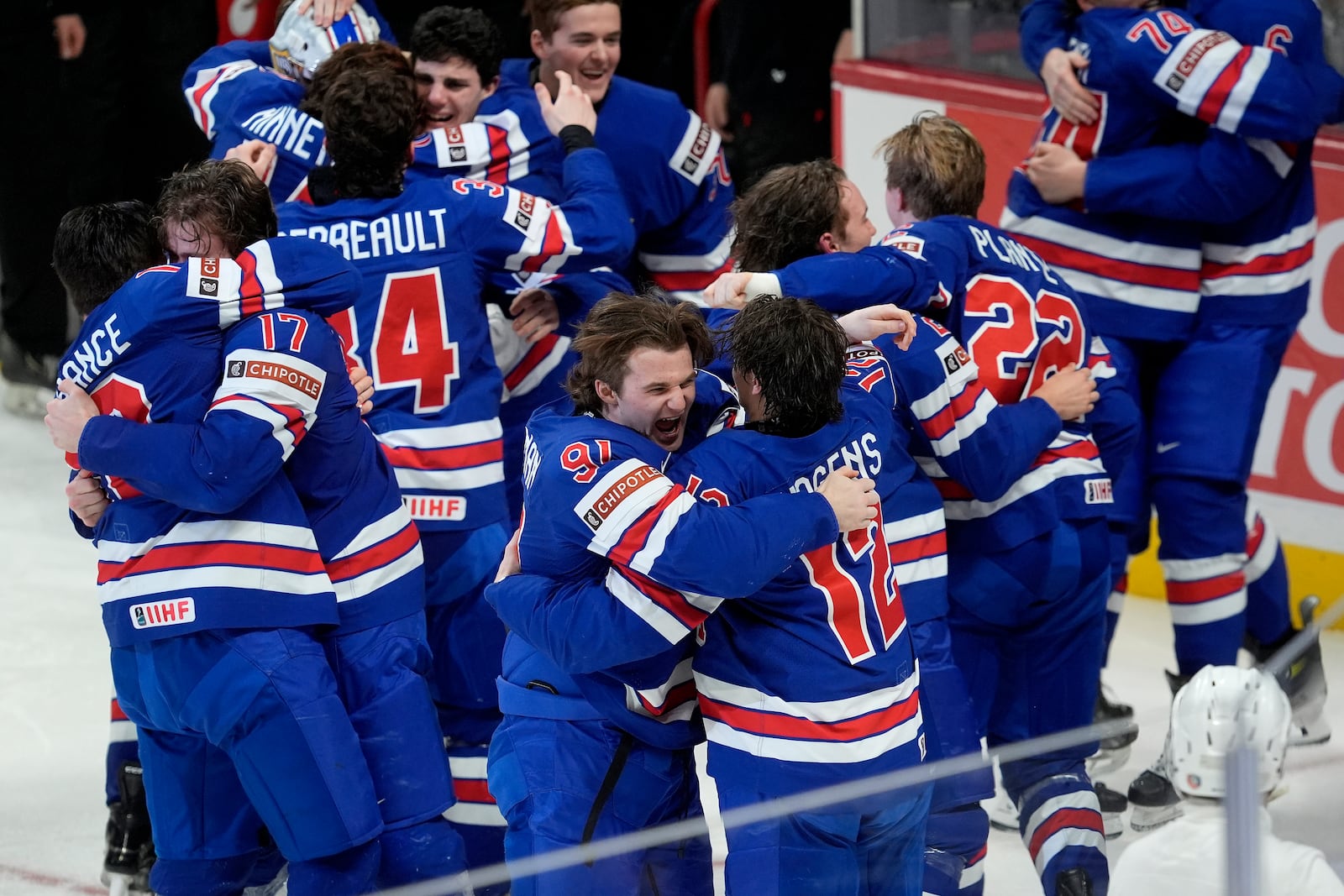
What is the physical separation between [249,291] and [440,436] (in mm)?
659

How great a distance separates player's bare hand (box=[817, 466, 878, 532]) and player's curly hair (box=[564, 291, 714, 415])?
10.6 inches

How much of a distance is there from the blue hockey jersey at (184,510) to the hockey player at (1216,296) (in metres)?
1.84

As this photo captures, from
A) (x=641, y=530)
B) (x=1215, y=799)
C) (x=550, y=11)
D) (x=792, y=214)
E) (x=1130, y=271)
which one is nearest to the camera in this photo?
(x=1215, y=799)

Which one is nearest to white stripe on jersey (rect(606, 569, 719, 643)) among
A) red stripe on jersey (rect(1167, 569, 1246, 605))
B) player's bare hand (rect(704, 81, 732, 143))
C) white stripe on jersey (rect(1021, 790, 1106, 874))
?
white stripe on jersey (rect(1021, 790, 1106, 874))

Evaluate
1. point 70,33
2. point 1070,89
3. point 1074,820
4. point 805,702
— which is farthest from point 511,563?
point 70,33

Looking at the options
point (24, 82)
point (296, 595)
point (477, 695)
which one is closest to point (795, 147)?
point (24, 82)

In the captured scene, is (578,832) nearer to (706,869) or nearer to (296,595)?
(706,869)

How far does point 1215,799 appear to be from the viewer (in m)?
1.93

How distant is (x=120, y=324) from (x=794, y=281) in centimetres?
98

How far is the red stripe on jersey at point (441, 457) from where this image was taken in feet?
10.7

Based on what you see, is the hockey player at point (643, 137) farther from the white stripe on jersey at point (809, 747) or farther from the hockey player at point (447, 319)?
the white stripe on jersey at point (809, 747)

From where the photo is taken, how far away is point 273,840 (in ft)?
9.52

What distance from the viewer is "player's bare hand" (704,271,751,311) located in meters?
2.85

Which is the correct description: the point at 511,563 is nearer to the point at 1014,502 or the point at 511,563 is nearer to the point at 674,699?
the point at 674,699
